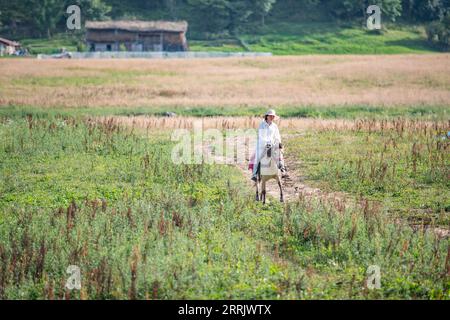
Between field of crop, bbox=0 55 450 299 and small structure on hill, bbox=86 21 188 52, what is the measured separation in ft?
200

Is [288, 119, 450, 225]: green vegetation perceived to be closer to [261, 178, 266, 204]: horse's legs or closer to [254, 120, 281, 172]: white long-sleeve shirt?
[261, 178, 266, 204]: horse's legs

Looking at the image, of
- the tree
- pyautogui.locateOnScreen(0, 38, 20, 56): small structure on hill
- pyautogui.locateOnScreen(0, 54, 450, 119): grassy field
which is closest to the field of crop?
pyautogui.locateOnScreen(0, 54, 450, 119): grassy field

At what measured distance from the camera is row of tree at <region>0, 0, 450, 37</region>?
101625mm

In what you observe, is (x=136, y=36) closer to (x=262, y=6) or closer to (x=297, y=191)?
(x=262, y=6)

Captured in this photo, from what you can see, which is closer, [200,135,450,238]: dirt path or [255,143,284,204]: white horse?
[200,135,450,238]: dirt path

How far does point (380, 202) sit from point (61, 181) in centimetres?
854

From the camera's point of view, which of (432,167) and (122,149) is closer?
(432,167)

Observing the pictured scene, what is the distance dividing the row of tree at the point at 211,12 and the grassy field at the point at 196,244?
90234 millimetres

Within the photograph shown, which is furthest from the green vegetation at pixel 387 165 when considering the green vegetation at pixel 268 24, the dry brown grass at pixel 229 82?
the green vegetation at pixel 268 24

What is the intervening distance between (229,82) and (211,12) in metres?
57.5

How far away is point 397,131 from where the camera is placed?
2442 cm

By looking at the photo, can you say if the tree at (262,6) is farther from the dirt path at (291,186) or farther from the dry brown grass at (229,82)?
the dirt path at (291,186)

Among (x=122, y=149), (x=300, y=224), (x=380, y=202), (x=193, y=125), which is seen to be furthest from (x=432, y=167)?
(x=193, y=125)
